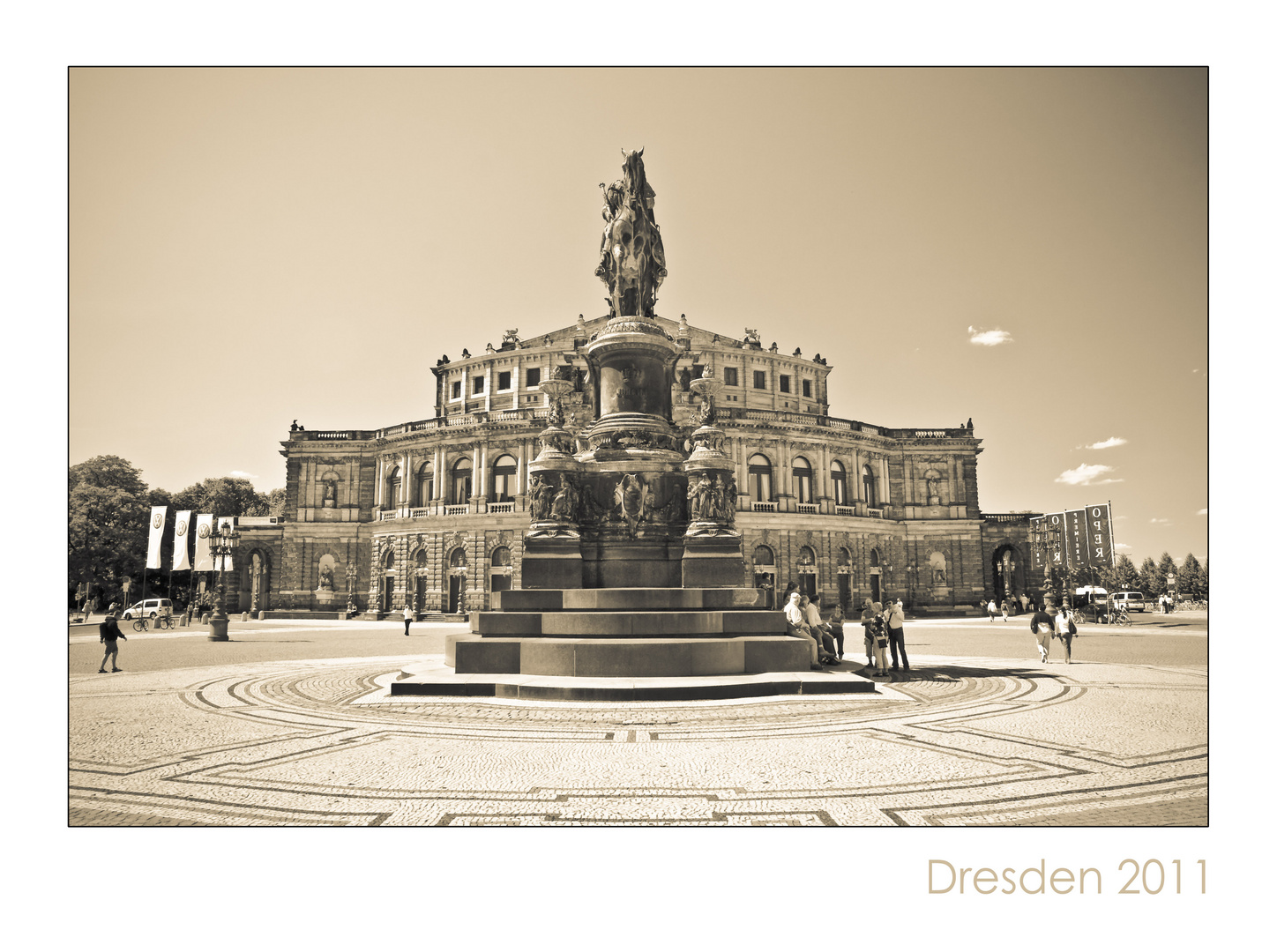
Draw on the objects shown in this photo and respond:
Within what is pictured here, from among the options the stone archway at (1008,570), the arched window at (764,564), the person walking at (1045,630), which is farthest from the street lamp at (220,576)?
the stone archway at (1008,570)

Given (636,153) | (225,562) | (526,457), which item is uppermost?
(636,153)

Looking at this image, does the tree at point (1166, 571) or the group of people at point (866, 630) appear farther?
the tree at point (1166, 571)

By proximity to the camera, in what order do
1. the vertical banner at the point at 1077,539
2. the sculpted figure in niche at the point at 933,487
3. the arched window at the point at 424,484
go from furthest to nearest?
the sculpted figure in niche at the point at 933,487 → the arched window at the point at 424,484 → the vertical banner at the point at 1077,539

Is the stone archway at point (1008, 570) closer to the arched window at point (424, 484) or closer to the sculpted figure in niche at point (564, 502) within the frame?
the arched window at point (424, 484)

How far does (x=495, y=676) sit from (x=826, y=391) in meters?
57.2

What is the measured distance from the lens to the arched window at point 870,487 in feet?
177

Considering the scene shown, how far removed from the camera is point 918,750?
21.2 feet

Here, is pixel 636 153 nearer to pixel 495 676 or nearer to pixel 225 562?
pixel 495 676

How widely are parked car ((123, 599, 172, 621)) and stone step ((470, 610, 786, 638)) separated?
106 ft

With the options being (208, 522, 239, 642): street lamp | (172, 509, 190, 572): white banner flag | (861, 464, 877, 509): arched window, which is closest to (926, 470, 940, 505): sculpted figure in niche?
(861, 464, 877, 509): arched window

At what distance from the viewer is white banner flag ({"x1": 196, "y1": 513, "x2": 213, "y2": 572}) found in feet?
116

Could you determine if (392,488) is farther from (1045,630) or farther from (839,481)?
(1045,630)

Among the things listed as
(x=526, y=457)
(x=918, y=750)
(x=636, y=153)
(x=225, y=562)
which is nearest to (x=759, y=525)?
(x=526, y=457)

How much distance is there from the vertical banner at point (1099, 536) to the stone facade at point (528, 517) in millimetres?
14653
